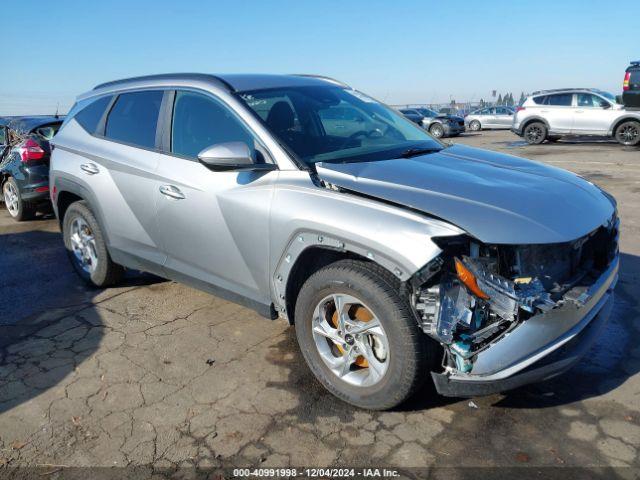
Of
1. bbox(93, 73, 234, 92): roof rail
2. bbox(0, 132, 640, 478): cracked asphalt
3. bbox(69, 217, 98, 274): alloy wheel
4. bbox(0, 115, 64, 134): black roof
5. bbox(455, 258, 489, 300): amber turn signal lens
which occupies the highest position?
bbox(93, 73, 234, 92): roof rail

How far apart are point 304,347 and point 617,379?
6.25 ft

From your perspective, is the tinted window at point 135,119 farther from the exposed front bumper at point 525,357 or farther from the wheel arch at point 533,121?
the wheel arch at point 533,121

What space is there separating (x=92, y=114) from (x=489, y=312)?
154 inches

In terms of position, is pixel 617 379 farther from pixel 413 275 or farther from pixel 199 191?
pixel 199 191

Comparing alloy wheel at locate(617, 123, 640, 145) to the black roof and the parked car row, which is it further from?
the black roof

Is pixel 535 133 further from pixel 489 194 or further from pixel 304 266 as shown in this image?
pixel 304 266

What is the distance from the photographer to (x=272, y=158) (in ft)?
10.5

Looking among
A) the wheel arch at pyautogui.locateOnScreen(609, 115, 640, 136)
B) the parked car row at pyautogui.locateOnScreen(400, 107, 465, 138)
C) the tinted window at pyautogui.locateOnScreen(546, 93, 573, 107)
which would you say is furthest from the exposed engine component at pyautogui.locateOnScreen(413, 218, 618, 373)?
the parked car row at pyautogui.locateOnScreen(400, 107, 465, 138)

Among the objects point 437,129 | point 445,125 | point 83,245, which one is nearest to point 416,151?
point 83,245

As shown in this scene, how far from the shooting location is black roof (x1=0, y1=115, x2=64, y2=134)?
26.1 ft

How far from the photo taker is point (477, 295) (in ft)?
8.13

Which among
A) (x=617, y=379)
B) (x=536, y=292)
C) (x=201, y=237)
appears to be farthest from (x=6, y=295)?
(x=617, y=379)

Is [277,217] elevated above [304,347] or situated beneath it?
elevated above

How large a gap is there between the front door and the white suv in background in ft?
54.5
